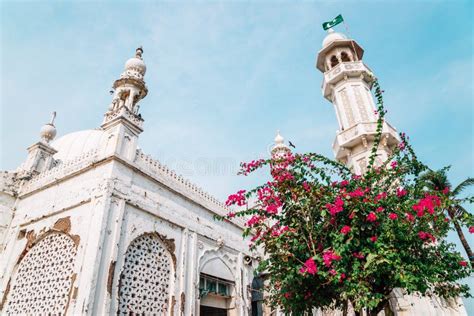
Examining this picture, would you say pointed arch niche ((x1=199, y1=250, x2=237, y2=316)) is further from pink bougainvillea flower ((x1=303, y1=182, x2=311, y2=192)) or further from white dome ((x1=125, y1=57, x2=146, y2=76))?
white dome ((x1=125, y1=57, x2=146, y2=76))

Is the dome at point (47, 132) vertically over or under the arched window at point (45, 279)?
A: over

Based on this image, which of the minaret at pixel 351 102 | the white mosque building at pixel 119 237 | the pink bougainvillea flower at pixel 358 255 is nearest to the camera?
the pink bougainvillea flower at pixel 358 255

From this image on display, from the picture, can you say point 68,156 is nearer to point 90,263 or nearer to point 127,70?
point 127,70

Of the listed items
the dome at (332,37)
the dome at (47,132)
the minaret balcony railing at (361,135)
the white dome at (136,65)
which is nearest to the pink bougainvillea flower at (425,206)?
the minaret balcony railing at (361,135)

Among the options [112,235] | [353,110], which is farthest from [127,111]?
[353,110]

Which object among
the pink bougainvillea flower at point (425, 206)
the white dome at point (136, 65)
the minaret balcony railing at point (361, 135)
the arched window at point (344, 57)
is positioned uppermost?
the arched window at point (344, 57)

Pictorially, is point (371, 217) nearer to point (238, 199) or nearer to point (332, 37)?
point (238, 199)

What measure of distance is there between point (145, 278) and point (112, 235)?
1.58m

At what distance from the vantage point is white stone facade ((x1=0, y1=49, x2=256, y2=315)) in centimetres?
746

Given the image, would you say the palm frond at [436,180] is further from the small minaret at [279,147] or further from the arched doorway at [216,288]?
the arched doorway at [216,288]

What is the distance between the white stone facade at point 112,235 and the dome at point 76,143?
233 cm

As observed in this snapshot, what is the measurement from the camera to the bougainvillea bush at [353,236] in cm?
483

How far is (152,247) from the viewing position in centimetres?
891

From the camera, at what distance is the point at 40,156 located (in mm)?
11156
